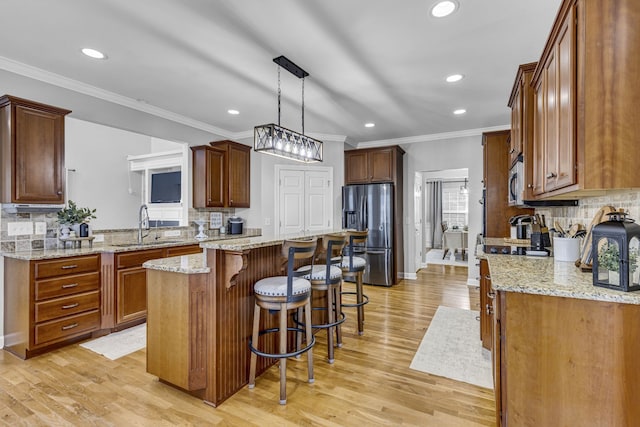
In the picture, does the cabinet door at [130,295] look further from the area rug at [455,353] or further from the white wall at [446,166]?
the white wall at [446,166]

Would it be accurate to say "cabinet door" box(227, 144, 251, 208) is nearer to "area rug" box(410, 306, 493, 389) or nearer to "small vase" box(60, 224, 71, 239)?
"small vase" box(60, 224, 71, 239)

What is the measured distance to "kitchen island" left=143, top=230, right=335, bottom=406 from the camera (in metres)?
2.05

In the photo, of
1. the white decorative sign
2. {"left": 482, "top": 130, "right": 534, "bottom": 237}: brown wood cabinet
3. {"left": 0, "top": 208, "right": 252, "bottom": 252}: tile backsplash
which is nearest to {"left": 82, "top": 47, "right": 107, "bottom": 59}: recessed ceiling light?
{"left": 0, "top": 208, "right": 252, "bottom": 252}: tile backsplash

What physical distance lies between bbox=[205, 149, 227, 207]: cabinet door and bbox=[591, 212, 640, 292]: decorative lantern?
447cm

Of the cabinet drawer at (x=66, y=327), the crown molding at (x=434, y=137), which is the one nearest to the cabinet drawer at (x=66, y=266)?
the cabinet drawer at (x=66, y=327)

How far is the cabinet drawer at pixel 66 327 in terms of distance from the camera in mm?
2729

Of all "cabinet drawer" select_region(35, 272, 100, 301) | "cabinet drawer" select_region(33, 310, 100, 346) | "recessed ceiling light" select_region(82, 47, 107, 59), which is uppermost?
"recessed ceiling light" select_region(82, 47, 107, 59)

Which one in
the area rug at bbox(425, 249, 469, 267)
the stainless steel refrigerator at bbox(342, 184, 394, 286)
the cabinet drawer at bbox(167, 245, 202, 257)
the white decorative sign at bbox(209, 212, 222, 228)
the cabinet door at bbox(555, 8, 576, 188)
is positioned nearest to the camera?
the cabinet door at bbox(555, 8, 576, 188)

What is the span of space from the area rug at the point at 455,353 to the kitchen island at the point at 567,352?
0.97 metres

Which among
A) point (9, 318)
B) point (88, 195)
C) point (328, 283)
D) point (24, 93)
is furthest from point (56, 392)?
point (88, 195)

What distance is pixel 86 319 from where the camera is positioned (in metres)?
3.03

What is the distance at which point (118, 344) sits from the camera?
9.84 feet

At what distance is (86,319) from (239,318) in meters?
1.88

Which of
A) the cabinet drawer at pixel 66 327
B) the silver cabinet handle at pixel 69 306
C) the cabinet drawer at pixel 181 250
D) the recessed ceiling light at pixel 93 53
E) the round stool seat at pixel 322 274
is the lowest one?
the cabinet drawer at pixel 66 327
